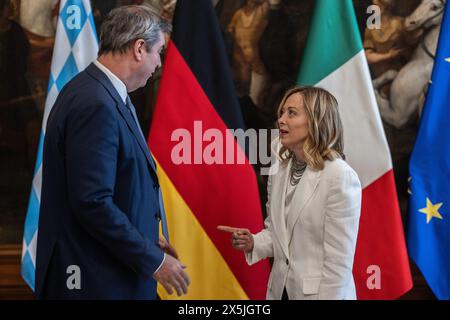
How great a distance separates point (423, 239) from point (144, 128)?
2046 mm

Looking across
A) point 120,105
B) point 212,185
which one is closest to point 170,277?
point 120,105

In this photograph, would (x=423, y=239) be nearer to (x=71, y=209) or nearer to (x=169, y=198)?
(x=169, y=198)

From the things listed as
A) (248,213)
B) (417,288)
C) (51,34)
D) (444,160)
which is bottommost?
(417,288)

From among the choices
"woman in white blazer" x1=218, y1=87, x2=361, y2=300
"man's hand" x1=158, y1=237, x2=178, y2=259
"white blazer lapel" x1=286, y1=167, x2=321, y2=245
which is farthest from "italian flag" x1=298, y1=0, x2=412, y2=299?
"man's hand" x1=158, y1=237, x2=178, y2=259

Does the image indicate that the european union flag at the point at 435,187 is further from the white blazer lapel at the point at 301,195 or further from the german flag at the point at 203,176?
the white blazer lapel at the point at 301,195

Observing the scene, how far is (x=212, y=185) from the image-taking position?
3623 millimetres

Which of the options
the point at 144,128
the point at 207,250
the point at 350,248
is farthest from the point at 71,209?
the point at 144,128

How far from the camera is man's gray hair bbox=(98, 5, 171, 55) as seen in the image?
2.35 metres

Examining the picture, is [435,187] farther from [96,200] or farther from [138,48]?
[96,200]

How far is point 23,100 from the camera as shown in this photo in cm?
411

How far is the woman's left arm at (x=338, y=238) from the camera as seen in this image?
261 cm

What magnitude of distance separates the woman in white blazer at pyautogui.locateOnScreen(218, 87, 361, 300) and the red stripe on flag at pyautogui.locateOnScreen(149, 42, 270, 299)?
2.26ft

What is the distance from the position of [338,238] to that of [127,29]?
4.27ft

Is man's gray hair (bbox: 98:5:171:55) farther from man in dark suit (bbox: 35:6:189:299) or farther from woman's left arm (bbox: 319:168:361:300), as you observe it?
woman's left arm (bbox: 319:168:361:300)
